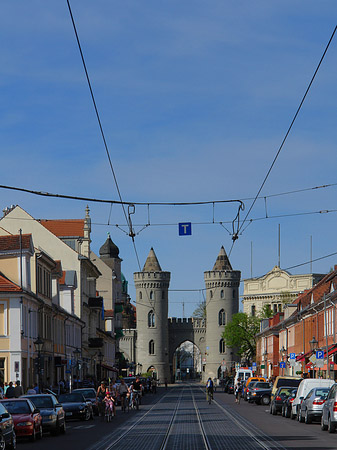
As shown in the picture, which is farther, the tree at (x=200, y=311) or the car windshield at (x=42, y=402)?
the tree at (x=200, y=311)

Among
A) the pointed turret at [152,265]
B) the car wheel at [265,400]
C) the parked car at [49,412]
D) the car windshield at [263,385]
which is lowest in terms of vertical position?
the car wheel at [265,400]

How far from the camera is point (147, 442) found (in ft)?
80.6

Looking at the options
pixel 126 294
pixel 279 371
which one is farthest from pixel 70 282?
pixel 126 294

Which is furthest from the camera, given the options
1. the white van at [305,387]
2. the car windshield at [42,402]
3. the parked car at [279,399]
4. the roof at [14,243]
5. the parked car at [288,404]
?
the roof at [14,243]

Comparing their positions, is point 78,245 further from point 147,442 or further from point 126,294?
point 126,294

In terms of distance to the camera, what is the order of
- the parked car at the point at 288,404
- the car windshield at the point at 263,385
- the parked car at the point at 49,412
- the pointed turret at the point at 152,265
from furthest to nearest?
the pointed turret at the point at 152,265 → the car windshield at the point at 263,385 → the parked car at the point at 288,404 → the parked car at the point at 49,412

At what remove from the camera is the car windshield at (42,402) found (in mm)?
29281

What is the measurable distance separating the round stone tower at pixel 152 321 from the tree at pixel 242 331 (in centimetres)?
2618

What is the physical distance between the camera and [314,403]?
3288 cm

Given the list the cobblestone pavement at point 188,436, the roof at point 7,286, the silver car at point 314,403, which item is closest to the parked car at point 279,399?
the cobblestone pavement at point 188,436

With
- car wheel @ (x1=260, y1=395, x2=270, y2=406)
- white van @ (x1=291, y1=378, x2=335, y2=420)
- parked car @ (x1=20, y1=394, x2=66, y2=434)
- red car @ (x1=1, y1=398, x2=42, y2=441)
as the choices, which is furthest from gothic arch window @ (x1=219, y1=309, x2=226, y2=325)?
red car @ (x1=1, y1=398, x2=42, y2=441)

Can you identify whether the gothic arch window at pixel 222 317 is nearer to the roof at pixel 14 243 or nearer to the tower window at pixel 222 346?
the tower window at pixel 222 346

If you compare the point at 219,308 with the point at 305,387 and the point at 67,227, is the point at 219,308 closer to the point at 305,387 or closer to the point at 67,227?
the point at 67,227

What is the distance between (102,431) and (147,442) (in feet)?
19.8
